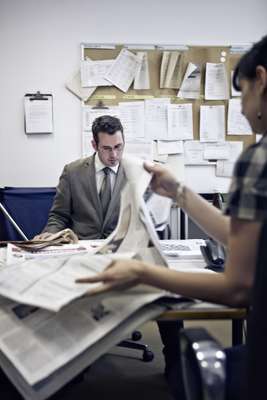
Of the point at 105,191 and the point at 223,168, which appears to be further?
the point at 223,168

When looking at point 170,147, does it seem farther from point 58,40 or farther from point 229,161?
point 58,40

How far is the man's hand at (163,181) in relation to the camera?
4.12ft

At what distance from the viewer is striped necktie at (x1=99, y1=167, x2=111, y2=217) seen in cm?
234

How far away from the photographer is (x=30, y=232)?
8.85 ft

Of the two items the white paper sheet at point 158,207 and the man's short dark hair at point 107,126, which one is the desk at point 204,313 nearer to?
the white paper sheet at point 158,207

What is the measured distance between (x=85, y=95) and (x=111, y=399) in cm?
212

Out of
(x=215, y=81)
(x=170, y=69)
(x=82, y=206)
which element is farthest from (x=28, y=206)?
(x=215, y=81)

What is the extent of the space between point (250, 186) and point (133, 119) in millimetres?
2549

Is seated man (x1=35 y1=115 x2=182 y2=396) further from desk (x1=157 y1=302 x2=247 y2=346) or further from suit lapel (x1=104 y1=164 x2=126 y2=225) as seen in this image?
desk (x1=157 y1=302 x2=247 y2=346)

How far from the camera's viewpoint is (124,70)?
Result: 3273 millimetres

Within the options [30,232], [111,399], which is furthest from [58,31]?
[111,399]

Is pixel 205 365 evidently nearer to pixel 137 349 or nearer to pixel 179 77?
pixel 137 349

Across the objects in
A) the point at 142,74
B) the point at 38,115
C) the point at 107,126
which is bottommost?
the point at 107,126

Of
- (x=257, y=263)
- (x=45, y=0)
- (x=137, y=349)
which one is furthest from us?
(x=45, y=0)
